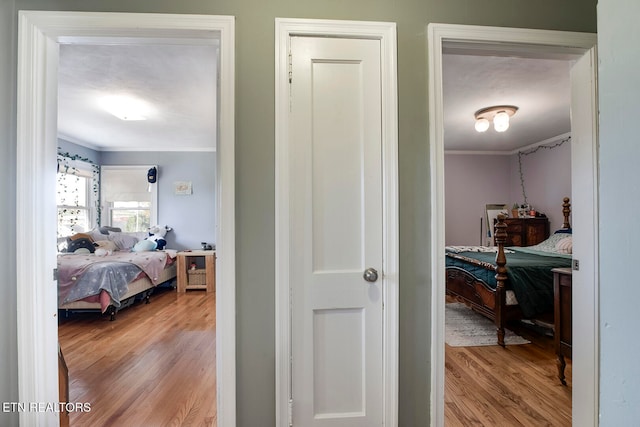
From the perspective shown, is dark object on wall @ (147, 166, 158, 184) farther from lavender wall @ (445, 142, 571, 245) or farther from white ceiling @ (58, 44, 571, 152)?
lavender wall @ (445, 142, 571, 245)

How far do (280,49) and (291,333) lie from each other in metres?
1.34

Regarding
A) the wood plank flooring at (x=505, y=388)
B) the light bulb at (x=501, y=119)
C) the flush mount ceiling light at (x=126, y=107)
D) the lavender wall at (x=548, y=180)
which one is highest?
the flush mount ceiling light at (x=126, y=107)

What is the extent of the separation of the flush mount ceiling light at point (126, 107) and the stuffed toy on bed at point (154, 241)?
1989mm

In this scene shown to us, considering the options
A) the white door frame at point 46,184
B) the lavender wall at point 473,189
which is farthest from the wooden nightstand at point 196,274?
the lavender wall at point 473,189

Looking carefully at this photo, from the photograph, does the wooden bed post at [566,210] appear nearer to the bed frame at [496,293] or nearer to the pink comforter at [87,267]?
the bed frame at [496,293]

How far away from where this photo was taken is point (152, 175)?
509 centimetres

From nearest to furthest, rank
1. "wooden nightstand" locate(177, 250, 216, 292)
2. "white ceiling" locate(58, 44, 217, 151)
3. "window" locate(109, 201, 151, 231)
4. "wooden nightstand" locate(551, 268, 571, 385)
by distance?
1. "wooden nightstand" locate(551, 268, 571, 385)
2. "white ceiling" locate(58, 44, 217, 151)
3. "wooden nightstand" locate(177, 250, 216, 292)
4. "window" locate(109, 201, 151, 231)

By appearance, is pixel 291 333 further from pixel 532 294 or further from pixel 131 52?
pixel 532 294

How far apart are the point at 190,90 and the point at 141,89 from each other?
48 centimetres

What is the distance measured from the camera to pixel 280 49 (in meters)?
1.30

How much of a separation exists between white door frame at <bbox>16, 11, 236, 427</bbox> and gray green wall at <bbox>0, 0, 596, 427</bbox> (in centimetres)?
4

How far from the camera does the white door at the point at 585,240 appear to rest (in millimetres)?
1409

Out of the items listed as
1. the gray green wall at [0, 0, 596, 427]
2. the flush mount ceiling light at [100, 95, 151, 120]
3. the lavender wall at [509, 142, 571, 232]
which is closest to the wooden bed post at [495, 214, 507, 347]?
the gray green wall at [0, 0, 596, 427]

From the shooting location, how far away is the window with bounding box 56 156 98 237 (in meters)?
4.42
